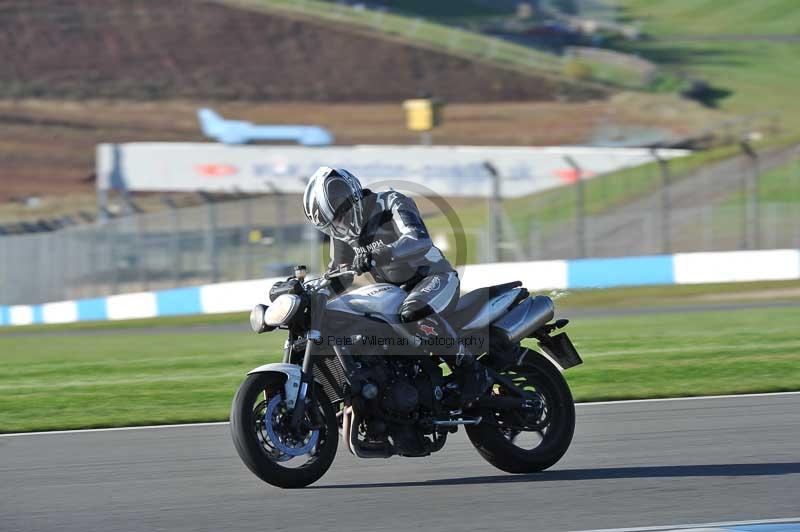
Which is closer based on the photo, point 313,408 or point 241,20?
point 313,408

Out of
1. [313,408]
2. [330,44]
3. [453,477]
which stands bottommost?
[453,477]

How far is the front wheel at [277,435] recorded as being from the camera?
21.5ft

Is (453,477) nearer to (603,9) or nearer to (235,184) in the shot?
(235,184)

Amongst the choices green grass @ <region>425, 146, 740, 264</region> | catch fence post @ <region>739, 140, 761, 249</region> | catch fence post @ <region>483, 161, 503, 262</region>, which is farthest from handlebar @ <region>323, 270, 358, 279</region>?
catch fence post @ <region>739, 140, 761, 249</region>

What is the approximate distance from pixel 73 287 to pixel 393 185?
Answer: 20976mm

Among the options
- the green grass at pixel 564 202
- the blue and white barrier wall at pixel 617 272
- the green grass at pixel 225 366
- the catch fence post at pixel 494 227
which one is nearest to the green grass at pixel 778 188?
the green grass at pixel 564 202

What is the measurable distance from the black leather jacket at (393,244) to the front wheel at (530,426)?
0.84m

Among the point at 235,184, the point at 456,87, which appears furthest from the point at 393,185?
the point at 456,87

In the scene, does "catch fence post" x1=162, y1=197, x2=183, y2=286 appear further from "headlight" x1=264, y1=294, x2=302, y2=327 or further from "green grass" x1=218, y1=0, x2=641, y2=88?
"green grass" x1=218, y1=0, x2=641, y2=88

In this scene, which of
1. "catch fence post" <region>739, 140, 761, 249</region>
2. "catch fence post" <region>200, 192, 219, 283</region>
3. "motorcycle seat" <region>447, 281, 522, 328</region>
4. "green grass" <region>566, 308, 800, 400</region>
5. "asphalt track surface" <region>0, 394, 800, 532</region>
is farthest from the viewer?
"catch fence post" <region>200, 192, 219, 283</region>

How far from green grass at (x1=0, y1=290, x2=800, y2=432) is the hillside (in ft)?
137

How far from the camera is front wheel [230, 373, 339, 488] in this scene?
6559mm

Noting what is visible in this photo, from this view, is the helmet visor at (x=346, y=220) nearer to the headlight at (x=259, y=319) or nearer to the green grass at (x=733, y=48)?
the headlight at (x=259, y=319)

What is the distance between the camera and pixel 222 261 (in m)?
25.0
